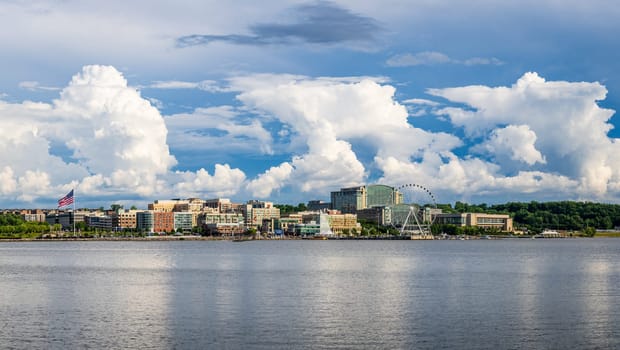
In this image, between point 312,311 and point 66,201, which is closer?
point 312,311

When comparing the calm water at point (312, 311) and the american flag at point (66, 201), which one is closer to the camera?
the calm water at point (312, 311)

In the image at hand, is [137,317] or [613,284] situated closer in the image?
[137,317]

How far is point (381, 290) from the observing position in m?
56.2

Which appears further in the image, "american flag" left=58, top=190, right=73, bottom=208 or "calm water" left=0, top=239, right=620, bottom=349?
"american flag" left=58, top=190, right=73, bottom=208

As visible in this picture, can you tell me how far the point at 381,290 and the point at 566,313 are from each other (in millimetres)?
16131

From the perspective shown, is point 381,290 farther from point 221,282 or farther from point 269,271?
point 269,271

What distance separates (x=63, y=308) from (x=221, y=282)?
19.3 meters

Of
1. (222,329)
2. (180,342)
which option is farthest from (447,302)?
(180,342)

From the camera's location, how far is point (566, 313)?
42375mm

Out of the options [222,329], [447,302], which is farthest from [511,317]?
[222,329]

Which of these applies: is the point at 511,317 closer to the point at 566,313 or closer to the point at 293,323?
the point at 566,313

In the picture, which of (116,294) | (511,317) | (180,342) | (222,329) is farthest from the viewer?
(116,294)

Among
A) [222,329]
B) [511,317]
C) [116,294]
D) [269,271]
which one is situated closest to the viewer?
[222,329]

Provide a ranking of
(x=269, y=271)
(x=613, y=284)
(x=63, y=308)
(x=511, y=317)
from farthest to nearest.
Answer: (x=269, y=271)
(x=613, y=284)
(x=63, y=308)
(x=511, y=317)
